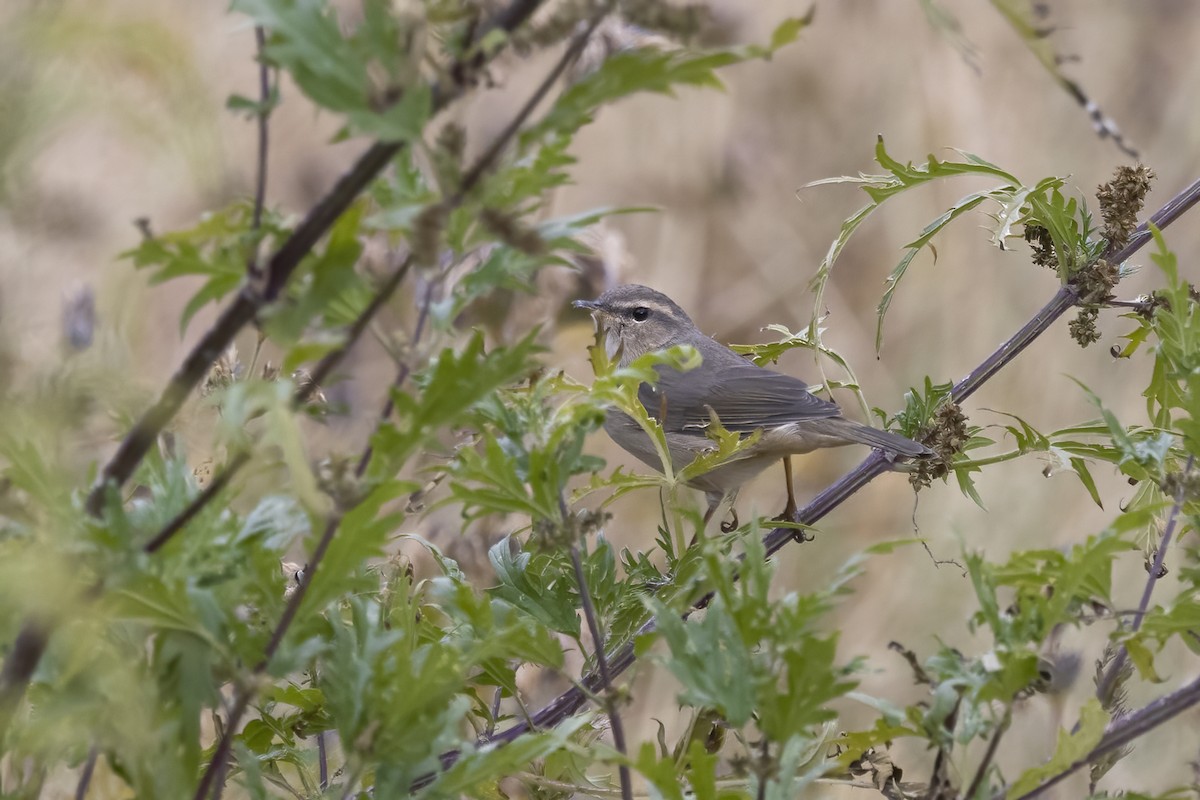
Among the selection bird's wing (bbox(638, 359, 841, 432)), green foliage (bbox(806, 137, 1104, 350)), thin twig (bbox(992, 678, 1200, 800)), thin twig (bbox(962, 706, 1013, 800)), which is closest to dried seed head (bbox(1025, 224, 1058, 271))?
green foliage (bbox(806, 137, 1104, 350))

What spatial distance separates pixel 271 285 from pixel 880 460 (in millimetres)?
1386

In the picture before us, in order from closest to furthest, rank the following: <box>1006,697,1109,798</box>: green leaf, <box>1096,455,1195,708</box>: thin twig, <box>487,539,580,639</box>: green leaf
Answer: <box>1006,697,1109,798</box>: green leaf → <box>1096,455,1195,708</box>: thin twig → <box>487,539,580,639</box>: green leaf

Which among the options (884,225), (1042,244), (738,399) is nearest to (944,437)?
(1042,244)

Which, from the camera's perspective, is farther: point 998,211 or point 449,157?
point 998,211

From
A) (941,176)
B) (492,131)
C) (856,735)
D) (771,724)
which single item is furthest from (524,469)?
(492,131)

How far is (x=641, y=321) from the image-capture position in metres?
5.17

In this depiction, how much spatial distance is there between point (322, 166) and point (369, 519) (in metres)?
5.56

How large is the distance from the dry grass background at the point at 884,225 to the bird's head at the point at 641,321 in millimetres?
330

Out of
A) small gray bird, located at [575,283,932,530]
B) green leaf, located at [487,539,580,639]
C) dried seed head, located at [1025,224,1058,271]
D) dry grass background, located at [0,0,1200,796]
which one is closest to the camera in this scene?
green leaf, located at [487,539,580,639]

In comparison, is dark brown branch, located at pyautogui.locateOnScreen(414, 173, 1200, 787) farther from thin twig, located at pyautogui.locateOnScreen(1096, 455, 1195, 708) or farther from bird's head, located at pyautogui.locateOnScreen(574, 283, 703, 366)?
A: bird's head, located at pyautogui.locateOnScreen(574, 283, 703, 366)

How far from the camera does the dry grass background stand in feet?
18.4

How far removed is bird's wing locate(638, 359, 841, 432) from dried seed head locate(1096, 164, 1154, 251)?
1890 millimetres

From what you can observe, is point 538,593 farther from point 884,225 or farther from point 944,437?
point 884,225

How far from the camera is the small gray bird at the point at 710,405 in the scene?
3928 mm
